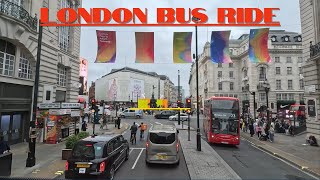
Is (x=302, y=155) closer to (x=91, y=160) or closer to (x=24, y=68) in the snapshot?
(x=91, y=160)

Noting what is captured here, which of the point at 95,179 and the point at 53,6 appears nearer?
the point at 95,179

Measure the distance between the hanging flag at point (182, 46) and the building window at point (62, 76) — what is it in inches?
539

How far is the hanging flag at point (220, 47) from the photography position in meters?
16.6

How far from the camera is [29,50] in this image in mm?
18750

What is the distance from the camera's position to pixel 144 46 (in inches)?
641

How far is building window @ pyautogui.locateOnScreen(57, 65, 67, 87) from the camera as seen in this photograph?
969 inches

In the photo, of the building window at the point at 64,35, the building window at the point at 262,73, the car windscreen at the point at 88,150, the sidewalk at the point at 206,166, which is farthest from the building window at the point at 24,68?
the building window at the point at 262,73

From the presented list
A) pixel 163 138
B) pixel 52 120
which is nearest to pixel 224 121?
pixel 163 138

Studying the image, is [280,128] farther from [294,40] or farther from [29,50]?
[294,40]

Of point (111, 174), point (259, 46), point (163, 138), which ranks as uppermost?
point (259, 46)

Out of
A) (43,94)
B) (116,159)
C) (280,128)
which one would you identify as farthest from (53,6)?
(280,128)

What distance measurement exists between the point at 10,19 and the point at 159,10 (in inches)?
383

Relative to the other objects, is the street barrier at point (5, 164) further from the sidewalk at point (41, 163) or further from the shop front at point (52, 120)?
the shop front at point (52, 120)

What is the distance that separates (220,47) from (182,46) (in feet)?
8.64
